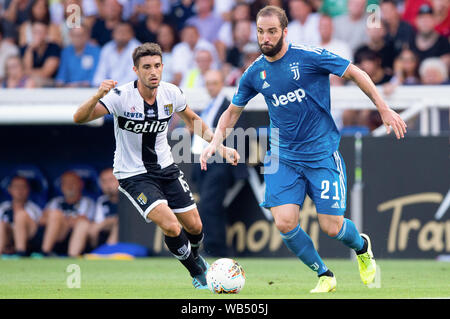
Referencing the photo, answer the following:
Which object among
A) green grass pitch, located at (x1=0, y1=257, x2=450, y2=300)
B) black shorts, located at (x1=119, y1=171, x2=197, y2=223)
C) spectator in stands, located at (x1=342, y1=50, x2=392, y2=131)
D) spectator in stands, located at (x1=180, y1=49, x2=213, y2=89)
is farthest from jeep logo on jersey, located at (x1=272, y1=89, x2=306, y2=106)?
spectator in stands, located at (x1=180, y1=49, x2=213, y2=89)

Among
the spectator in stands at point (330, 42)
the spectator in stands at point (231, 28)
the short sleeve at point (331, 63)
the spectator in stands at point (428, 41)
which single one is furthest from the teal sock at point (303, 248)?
the spectator in stands at point (231, 28)

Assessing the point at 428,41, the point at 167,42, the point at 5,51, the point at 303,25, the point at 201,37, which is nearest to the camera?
the point at 428,41

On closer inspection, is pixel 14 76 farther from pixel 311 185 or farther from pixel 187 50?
pixel 311 185

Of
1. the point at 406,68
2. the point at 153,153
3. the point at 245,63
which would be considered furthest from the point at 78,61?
the point at 153,153

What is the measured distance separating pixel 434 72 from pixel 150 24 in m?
5.45

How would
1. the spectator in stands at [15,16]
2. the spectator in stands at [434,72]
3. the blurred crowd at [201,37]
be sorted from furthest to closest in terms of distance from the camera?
1. the spectator in stands at [15,16]
2. the blurred crowd at [201,37]
3. the spectator in stands at [434,72]

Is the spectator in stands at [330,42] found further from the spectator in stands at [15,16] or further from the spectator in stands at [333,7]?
the spectator in stands at [15,16]

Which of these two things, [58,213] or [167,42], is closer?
[58,213]

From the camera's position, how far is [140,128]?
962 centimetres

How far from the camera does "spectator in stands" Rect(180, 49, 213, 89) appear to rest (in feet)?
51.4

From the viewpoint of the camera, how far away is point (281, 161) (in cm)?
915

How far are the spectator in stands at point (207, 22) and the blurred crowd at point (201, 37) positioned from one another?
0.7 inches

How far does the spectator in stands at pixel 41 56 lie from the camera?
16.8 m

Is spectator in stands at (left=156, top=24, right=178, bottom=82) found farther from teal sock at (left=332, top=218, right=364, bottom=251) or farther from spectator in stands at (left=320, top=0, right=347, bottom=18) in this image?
teal sock at (left=332, top=218, right=364, bottom=251)
